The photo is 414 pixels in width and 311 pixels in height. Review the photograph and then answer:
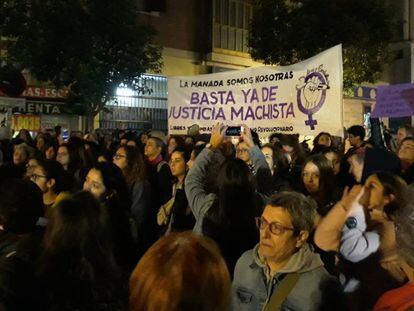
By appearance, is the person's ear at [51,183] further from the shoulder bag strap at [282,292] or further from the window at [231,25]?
the window at [231,25]

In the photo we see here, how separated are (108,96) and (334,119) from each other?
949 cm

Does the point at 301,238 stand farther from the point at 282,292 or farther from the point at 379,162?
the point at 379,162

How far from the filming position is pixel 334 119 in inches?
272

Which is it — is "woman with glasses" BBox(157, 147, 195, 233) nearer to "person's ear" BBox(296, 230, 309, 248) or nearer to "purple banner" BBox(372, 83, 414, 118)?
"person's ear" BBox(296, 230, 309, 248)

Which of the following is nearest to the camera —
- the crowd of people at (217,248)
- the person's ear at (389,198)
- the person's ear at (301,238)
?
the crowd of people at (217,248)

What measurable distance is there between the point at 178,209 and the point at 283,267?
6.46 feet

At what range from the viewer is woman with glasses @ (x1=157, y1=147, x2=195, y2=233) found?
4453 mm

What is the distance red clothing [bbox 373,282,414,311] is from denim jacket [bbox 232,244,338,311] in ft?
1.06

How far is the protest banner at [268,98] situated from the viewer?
703 centimetres

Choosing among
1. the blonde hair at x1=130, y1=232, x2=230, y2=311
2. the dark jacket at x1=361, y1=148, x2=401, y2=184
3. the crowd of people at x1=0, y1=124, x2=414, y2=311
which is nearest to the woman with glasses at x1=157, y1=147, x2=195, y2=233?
the crowd of people at x1=0, y1=124, x2=414, y2=311

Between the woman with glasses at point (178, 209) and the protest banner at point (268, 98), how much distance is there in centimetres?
267

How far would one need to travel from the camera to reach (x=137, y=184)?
17.0ft

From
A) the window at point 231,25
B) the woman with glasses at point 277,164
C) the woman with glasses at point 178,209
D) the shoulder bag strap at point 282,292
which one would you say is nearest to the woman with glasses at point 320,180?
the woman with glasses at point 277,164

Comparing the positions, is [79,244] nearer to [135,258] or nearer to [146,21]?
[135,258]
